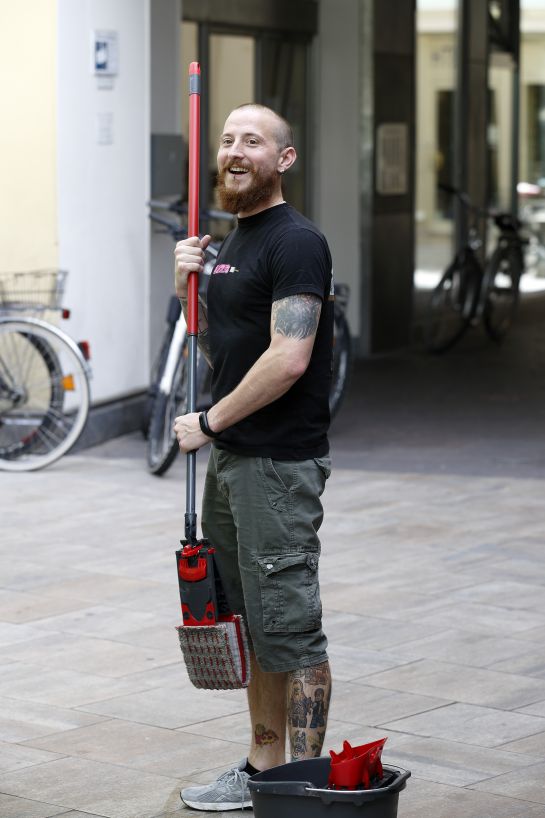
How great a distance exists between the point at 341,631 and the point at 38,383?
12.3 feet

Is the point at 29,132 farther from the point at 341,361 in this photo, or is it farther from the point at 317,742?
the point at 317,742

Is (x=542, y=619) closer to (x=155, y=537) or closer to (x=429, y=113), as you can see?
(x=155, y=537)

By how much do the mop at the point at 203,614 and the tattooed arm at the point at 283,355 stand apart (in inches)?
8.9

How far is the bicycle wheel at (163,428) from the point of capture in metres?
8.91

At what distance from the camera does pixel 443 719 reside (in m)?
5.03

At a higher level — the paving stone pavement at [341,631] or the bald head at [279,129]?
the bald head at [279,129]

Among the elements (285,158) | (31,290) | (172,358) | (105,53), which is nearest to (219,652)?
(285,158)

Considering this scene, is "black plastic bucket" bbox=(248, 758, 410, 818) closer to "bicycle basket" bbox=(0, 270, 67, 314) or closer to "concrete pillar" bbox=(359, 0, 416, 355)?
"bicycle basket" bbox=(0, 270, 67, 314)

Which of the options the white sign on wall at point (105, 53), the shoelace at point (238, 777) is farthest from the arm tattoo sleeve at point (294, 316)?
the white sign on wall at point (105, 53)

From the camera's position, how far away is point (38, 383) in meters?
9.28

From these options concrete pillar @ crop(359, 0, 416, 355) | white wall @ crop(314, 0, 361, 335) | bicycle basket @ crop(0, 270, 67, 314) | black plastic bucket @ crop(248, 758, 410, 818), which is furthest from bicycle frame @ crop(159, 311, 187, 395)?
black plastic bucket @ crop(248, 758, 410, 818)

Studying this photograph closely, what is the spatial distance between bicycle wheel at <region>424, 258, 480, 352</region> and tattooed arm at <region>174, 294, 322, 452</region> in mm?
10406

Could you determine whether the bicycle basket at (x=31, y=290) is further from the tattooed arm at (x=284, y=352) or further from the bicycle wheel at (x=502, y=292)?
the bicycle wheel at (x=502, y=292)

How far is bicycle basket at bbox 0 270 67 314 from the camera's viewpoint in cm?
931
